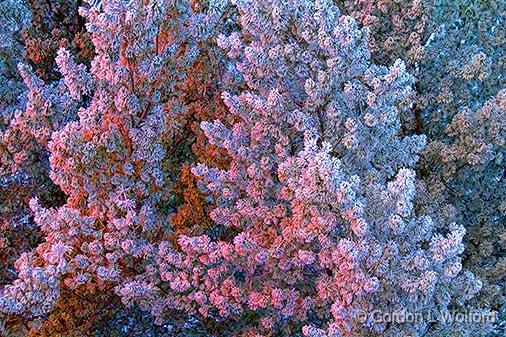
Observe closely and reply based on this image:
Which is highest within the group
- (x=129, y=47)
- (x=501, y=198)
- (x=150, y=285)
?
(x=501, y=198)

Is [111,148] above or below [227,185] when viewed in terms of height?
below

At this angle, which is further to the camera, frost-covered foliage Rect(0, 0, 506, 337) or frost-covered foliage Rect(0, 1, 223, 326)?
frost-covered foliage Rect(0, 1, 223, 326)

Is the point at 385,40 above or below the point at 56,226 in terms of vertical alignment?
above

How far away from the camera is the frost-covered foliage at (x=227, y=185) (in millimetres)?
5082

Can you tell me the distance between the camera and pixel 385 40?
7.70m

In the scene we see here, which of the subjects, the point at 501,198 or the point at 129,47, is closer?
the point at 129,47

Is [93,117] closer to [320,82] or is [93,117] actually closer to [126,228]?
[126,228]

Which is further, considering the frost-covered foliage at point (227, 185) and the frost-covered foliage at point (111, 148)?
the frost-covered foliage at point (111, 148)

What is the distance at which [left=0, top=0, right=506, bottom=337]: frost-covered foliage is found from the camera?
5.08 metres

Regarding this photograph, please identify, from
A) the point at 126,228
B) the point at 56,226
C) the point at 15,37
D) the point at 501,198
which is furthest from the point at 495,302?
Answer: the point at 15,37

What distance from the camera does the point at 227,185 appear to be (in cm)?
589

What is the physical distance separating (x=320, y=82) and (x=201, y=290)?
1.93 m

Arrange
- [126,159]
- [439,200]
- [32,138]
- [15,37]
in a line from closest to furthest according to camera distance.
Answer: [126,159]
[32,138]
[439,200]
[15,37]

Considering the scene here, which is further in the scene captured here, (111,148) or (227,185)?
(227,185)
